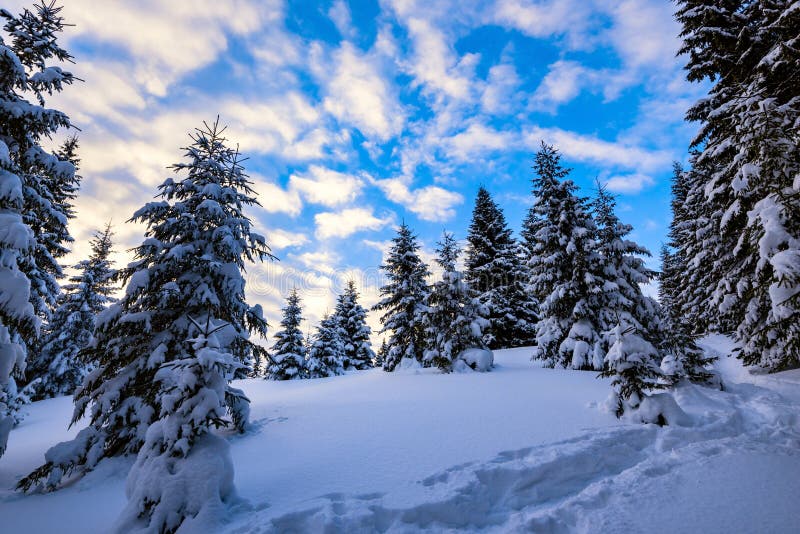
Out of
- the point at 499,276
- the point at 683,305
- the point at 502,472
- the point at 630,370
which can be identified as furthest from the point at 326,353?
the point at 683,305

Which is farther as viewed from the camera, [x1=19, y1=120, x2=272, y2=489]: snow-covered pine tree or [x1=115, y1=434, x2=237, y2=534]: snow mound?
[x1=19, y1=120, x2=272, y2=489]: snow-covered pine tree

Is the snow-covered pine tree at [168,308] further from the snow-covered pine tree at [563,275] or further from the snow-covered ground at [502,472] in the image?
the snow-covered pine tree at [563,275]

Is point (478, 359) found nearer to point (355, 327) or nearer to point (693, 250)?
point (693, 250)

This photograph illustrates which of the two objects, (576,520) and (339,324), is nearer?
(576,520)

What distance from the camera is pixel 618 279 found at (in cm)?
1477

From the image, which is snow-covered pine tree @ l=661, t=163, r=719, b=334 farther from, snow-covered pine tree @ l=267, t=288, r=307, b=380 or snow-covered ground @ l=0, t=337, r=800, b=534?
snow-covered pine tree @ l=267, t=288, r=307, b=380

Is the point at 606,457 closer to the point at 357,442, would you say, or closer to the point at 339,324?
the point at 357,442

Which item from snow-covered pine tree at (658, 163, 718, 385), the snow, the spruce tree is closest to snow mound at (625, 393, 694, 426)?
snow-covered pine tree at (658, 163, 718, 385)

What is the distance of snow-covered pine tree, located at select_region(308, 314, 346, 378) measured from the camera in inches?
982

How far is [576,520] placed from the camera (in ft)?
12.4

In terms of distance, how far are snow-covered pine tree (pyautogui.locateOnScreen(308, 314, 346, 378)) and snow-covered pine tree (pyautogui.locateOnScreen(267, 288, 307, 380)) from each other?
0.88 metres

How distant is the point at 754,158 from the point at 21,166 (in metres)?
16.3

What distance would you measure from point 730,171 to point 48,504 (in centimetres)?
1744

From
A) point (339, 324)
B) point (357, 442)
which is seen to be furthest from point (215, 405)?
point (339, 324)
